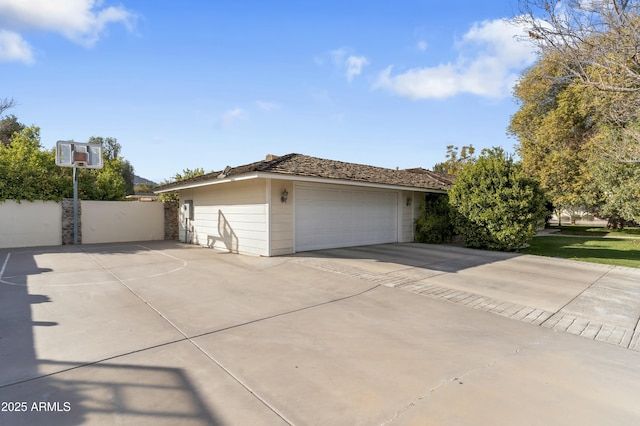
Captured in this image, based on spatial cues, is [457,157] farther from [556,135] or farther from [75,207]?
[75,207]

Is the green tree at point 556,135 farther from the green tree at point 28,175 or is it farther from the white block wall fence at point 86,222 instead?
the green tree at point 28,175

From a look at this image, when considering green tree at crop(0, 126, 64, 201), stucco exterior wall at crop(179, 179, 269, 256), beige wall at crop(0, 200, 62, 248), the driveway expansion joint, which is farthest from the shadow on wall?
green tree at crop(0, 126, 64, 201)

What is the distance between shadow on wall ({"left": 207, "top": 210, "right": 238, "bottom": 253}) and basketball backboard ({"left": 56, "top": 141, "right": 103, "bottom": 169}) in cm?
695

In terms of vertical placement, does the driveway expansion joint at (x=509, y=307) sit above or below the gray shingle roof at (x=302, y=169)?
below

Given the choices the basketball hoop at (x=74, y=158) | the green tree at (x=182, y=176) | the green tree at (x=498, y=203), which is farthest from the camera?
the green tree at (x=182, y=176)

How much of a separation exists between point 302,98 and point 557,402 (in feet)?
40.6

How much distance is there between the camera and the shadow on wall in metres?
11.4

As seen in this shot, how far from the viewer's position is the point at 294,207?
411 inches

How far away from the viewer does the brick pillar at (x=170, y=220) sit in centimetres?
1639

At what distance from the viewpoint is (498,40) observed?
7.98 metres

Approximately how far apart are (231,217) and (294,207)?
2.66 m

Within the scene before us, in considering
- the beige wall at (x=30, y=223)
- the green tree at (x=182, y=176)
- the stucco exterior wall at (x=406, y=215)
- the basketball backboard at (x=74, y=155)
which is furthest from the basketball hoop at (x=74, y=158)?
the stucco exterior wall at (x=406, y=215)

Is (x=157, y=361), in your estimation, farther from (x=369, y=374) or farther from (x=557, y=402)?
(x=557, y=402)

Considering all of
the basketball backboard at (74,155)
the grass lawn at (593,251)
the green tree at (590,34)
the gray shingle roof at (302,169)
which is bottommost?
the grass lawn at (593,251)
